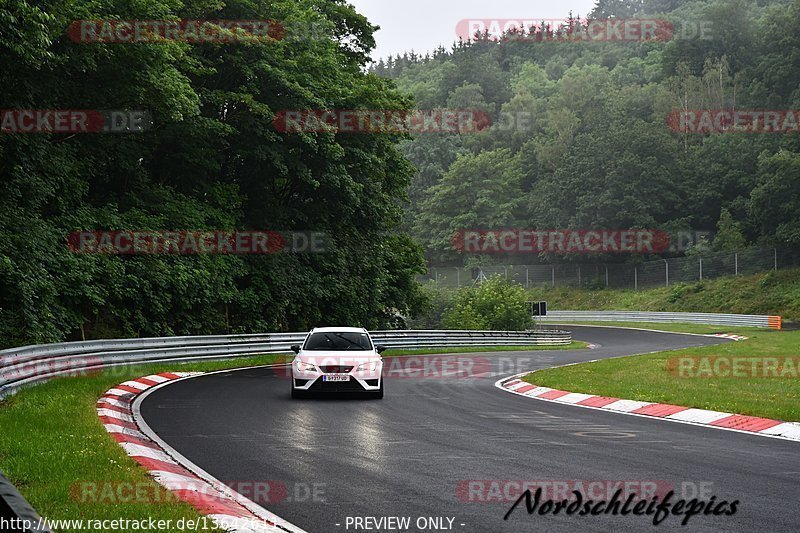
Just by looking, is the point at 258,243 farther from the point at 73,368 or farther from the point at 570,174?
the point at 570,174

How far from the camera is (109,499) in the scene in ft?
22.6

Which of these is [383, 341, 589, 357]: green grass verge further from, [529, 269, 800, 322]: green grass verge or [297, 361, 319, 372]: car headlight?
[529, 269, 800, 322]: green grass verge

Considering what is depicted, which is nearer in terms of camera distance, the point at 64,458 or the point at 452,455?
the point at 64,458

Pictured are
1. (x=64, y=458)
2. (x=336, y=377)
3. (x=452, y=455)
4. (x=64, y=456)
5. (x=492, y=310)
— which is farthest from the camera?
(x=492, y=310)

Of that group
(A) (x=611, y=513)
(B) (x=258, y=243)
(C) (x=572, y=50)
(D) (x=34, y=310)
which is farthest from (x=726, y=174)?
(C) (x=572, y=50)

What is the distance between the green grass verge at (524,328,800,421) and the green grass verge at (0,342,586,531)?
9.42 meters

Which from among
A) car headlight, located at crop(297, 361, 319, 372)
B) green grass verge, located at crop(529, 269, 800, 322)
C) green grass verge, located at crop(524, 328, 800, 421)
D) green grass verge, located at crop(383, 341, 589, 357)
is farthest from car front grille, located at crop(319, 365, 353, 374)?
green grass verge, located at crop(529, 269, 800, 322)

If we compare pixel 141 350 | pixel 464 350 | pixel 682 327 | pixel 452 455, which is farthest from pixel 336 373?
pixel 682 327

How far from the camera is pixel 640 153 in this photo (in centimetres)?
8831

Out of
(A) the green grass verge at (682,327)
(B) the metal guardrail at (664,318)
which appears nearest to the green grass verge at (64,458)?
(A) the green grass verge at (682,327)

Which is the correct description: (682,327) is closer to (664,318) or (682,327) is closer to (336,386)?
(664,318)

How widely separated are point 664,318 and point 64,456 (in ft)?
214

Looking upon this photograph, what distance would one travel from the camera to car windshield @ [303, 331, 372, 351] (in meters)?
18.2

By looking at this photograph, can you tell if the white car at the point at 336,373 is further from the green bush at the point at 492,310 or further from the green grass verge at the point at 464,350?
the green bush at the point at 492,310
